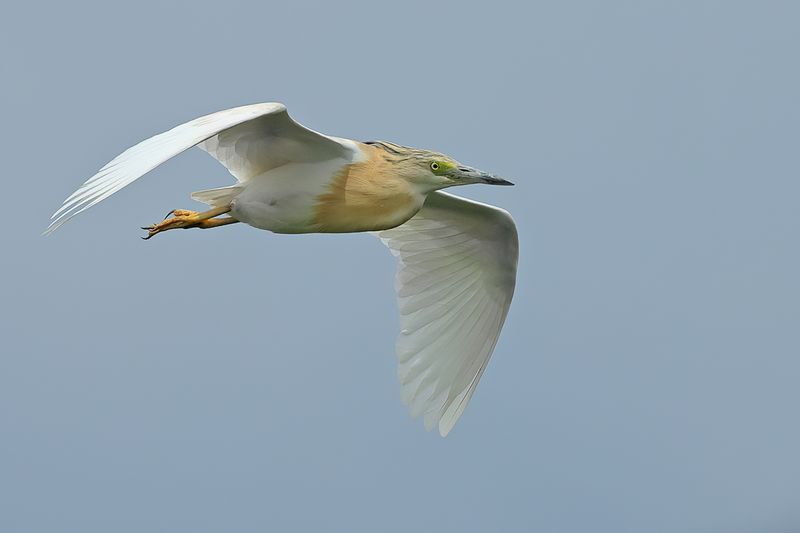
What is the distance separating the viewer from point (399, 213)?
13.0m

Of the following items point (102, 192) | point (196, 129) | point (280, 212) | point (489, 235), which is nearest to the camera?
point (102, 192)

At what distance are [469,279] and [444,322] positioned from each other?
0.48m

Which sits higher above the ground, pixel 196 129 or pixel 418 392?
pixel 196 129

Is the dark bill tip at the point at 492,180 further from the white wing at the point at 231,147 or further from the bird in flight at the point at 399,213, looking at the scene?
the white wing at the point at 231,147

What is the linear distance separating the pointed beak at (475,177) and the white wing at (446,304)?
1862mm

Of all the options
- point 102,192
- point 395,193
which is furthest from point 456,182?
point 102,192

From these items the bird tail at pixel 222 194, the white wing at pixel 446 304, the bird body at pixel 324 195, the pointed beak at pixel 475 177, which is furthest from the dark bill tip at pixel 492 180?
the bird tail at pixel 222 194

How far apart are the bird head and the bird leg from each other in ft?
4.54

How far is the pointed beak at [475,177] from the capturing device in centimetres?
1313

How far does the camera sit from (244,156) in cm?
1307

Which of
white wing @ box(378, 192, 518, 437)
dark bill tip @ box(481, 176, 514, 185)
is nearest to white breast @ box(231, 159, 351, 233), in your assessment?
A: dark bill tip @ box(481, 176, 514, 185)

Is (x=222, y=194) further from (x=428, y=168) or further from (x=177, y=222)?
(x=428, y=168)

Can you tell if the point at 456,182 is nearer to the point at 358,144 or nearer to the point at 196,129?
the point at 358,144

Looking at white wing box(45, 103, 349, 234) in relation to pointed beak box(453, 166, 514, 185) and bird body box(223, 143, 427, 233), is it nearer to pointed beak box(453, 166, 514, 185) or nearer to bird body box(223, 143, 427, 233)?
bird body box(223, 143, 427, 233)
